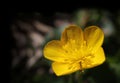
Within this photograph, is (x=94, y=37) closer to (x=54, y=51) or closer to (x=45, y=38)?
(x=54, y=51)

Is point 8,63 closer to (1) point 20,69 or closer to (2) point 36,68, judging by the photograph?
(1) point 20,69

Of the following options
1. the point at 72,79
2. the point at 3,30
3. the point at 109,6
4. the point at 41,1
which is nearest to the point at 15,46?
the point at 3,30

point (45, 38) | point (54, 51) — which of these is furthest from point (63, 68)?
point (45, 38)

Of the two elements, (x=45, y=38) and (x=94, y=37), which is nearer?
(x=94, y=37)

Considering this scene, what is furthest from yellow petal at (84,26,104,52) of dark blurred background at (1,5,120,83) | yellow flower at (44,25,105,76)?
dark blurred background at (1,5,120,83)

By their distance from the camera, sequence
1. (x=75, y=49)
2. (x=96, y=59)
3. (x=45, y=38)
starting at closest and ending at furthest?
1. (x=96, y=59)
2. (x=75, y=49)
3. (x=45, y=38)

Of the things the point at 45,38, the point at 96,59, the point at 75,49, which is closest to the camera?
the point at 96,59

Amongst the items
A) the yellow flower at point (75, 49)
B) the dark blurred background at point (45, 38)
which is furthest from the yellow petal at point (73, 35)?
the dark blurred background at point (45, 38)

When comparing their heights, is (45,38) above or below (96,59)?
below
